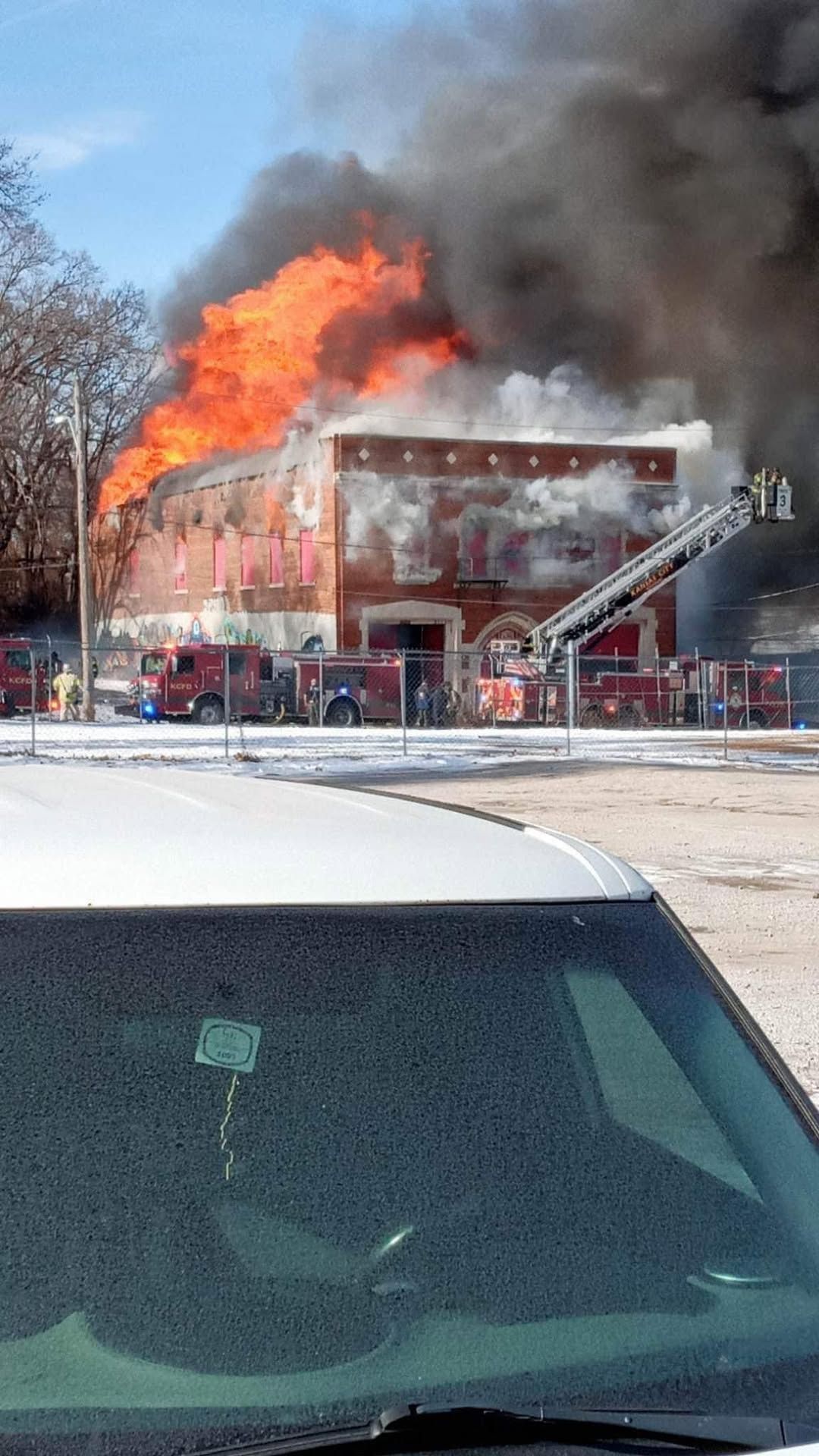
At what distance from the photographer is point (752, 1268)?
1.88 meters

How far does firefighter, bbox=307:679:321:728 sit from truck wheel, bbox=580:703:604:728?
6232mm

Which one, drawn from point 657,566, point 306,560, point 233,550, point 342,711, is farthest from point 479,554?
point 342,711

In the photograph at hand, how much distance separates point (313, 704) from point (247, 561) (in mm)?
12518

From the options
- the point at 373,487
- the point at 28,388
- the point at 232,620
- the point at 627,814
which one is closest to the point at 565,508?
the point at 373,487

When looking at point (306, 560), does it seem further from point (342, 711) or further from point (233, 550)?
point (342, 711)

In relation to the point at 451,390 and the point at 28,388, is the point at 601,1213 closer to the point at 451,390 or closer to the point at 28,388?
the point at 451,390

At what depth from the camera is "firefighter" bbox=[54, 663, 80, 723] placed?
126ft

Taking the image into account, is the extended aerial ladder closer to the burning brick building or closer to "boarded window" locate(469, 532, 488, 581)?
the burning brick building

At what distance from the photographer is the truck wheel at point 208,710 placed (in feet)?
133

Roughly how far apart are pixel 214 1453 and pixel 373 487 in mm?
46407

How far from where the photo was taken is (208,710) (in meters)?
40.7

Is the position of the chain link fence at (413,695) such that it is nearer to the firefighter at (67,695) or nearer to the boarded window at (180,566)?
the firefighter at (67,695)

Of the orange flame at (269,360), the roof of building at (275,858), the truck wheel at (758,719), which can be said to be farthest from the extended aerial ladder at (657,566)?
the roof of building at (275,858)

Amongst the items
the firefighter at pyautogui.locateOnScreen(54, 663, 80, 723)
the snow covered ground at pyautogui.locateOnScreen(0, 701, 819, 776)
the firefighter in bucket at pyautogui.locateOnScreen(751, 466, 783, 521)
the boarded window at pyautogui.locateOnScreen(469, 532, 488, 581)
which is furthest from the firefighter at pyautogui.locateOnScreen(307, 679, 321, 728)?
the firefighter in bucket at pyautogui.locateOnScreen(751, 466, 783, 521)
